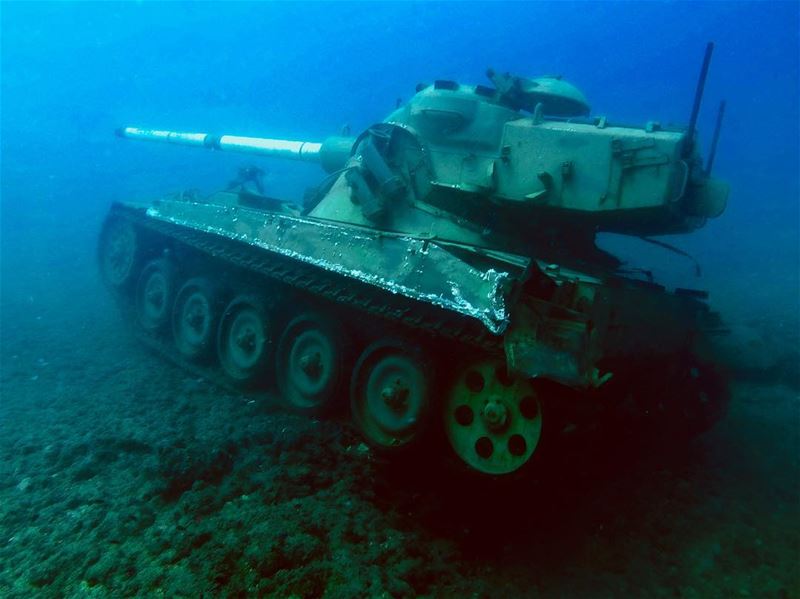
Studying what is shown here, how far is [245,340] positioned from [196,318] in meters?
1.15

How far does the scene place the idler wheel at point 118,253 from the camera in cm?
A: 848

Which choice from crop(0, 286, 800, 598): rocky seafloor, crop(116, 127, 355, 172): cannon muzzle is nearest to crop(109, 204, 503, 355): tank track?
crop(0, 286, 800, 598): rocky seafloor

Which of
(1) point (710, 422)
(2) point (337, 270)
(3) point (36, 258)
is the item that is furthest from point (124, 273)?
(3) point (36, 258)

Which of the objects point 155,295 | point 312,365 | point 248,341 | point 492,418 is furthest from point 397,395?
point 155,295

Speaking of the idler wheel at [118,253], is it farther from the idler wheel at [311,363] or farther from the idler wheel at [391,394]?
the idler wheel at [391,394]

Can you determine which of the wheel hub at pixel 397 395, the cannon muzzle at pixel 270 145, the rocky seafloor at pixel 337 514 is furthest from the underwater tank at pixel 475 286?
the cannon muzzle at pixel 270 145

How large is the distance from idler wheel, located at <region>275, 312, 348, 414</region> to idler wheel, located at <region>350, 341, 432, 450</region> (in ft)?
1.33

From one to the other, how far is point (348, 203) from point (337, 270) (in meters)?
1.35

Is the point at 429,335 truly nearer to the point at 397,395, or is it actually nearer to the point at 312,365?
the point at 397,395

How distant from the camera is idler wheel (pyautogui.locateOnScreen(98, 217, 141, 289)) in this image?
334 inches

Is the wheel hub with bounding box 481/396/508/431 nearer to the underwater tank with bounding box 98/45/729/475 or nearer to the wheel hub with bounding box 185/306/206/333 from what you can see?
the underwater tank with bounding box 98/45/729/475

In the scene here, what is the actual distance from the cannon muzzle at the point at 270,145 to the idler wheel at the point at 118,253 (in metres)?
2.28

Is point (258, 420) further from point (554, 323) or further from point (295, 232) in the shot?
point (554, 323)

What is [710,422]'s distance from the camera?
5938 millimetres
